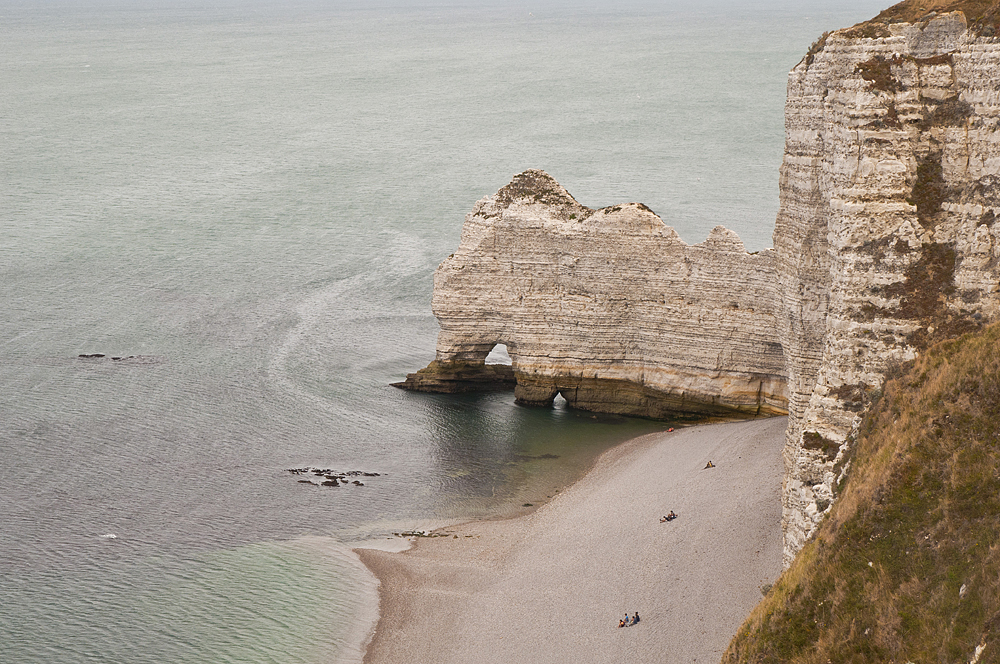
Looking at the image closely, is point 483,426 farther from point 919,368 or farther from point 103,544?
point 919,368

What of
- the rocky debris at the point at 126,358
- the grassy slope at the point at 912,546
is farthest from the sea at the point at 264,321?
the grassy slope at the point at 912,546

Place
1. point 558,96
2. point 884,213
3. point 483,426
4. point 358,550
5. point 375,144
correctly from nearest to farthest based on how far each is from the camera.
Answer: point 884,213 < point 358,550 < point 483,426 < point 375,144 < point 558,96

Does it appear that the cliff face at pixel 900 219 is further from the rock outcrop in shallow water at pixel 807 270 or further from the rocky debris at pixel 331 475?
the rocky debris at pixel 331 475

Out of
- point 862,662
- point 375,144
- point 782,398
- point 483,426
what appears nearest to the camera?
point 862,662

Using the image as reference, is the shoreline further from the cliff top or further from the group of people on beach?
the cliff top

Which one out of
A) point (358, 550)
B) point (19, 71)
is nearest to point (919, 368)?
point (358, 550)

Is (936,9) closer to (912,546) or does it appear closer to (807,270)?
(807,270)
